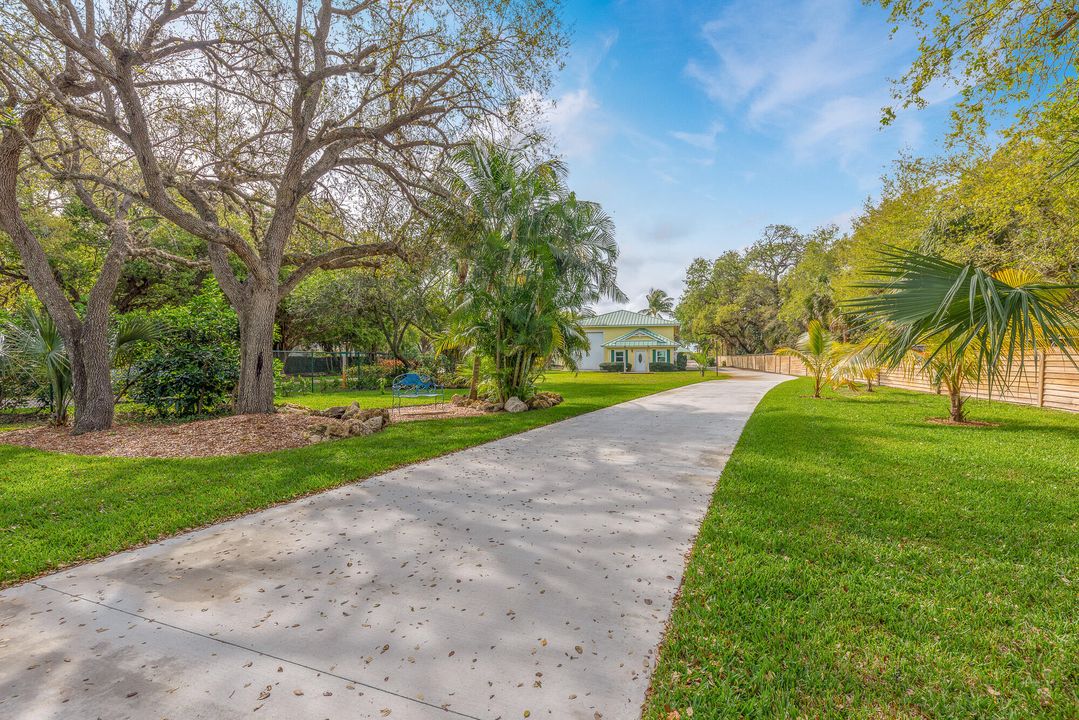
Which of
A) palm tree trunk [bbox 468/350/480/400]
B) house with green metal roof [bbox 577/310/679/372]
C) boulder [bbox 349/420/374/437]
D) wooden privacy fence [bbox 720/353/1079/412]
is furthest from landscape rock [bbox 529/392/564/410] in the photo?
house with green metal roof [bbox 577/310/679/372]

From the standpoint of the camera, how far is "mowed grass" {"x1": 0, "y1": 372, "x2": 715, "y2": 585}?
3.44 m

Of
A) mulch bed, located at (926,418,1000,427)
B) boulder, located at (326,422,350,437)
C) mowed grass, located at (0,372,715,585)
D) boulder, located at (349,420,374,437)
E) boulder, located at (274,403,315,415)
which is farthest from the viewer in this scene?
boulder, located at (274,403,315,415)

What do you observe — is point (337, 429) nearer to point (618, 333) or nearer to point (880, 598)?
point (880, 598)

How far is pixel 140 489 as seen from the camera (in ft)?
15.5

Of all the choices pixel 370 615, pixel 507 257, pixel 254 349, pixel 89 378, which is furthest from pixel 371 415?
pixel 370 615

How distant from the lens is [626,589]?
279cm

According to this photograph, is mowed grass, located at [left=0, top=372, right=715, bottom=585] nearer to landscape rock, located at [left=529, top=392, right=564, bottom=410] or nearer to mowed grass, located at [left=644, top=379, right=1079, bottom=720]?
mowed grass, located at [left=644, top=379, right=1079, bottom=720]

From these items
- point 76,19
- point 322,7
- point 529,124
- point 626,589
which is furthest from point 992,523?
point 76,19

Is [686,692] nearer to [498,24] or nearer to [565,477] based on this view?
[565,477]

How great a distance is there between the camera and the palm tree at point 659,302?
60.1 m

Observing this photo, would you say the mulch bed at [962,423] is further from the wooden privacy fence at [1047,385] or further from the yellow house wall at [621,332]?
the yellow house wall at [621,332]

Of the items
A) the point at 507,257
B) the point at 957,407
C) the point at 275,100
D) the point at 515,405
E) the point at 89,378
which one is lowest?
the point at 515,405

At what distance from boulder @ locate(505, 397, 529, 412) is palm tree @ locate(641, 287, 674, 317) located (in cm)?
5117

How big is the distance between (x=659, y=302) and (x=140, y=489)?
59724 millimetres
